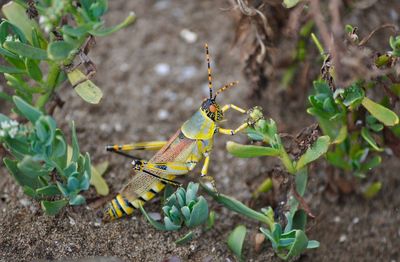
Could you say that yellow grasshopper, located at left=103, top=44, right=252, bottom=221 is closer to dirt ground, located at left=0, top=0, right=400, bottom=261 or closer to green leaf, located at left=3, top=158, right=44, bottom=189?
dirt ground, located at left=0, top=0, right=400, bottom=261

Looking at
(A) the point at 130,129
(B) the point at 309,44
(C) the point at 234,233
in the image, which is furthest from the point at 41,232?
(B) the point at 309,44

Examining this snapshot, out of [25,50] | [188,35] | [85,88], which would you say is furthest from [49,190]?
[188,35]

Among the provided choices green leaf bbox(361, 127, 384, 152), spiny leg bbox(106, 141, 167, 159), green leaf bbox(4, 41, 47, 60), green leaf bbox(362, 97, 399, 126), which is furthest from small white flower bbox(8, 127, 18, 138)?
green leaf bbox(361, 127, 384, 152)

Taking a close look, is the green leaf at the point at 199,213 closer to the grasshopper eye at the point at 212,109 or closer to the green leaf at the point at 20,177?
the grasshopper eye at the point at 212,109

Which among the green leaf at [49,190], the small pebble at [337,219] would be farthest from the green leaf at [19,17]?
the small pebble at [337,219]

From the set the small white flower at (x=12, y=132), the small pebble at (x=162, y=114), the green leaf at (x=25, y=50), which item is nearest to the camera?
the small white flower at (x=12, y=132)

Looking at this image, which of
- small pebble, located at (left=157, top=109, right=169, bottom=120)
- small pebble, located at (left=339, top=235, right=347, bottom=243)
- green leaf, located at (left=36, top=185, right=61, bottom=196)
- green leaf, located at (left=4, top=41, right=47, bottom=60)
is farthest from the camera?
small pebble, located at (left=157, top=109, right=169, bottom=120)

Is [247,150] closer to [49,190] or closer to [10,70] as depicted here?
[49,190]
